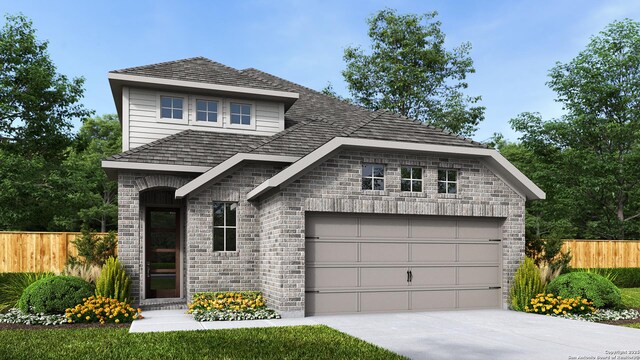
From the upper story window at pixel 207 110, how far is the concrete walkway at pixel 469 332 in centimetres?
599

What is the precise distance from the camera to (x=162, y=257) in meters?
15.6

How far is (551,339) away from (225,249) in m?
7.90

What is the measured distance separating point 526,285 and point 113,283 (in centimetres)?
1021

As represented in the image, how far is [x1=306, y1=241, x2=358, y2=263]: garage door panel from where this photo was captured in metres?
12.9

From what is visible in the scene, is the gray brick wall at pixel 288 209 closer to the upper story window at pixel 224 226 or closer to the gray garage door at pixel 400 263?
the upper story window at pixel 224 226

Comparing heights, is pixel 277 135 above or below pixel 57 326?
above

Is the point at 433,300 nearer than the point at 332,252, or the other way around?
the point at 332,252

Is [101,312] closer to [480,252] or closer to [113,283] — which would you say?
[113,283]

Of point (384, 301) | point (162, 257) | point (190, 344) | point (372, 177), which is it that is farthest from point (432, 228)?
point (162, 257)

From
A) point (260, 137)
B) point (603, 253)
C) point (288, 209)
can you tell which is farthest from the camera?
point (603, 253)

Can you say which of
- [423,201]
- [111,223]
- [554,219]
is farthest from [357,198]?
[111,223]

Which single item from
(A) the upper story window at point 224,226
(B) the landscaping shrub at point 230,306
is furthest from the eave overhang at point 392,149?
(B) the landscaping shrub at point 230,306

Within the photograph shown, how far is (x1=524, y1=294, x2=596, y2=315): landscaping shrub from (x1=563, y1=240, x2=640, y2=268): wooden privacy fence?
32.3ft

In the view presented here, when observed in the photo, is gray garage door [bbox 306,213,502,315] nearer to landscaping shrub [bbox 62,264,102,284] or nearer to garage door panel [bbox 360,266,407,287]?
garage door panel [bbox 360,266,407,287]
